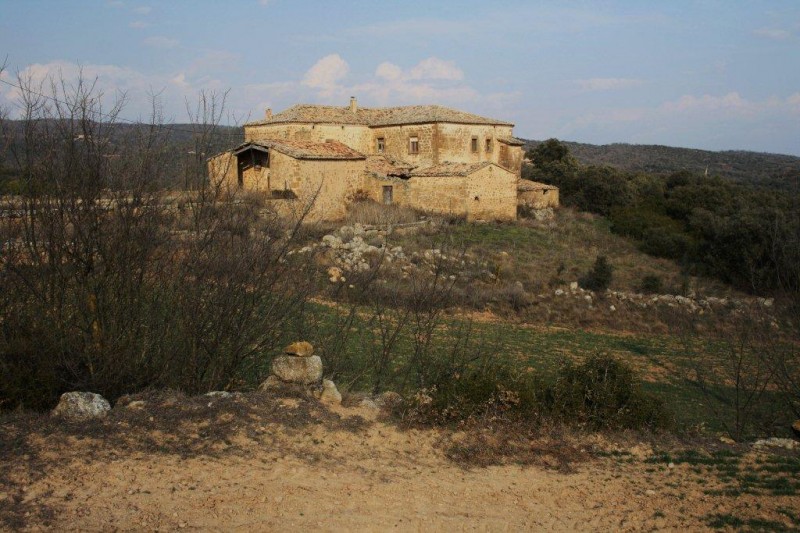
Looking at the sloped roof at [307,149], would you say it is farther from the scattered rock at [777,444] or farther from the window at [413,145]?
the scattered rock at [777,444]

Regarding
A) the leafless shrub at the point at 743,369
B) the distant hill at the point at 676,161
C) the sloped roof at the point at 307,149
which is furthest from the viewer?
the distant hill at the point at 676,161

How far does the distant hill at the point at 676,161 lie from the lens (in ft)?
241

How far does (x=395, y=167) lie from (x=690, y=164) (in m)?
60.4

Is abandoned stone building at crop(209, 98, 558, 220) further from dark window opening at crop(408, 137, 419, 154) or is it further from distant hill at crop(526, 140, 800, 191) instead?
distant hill at crop(526, 140, 800, 191)

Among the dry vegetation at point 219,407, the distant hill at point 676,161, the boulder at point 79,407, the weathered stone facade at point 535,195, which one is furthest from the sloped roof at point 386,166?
the distant hill at point 676,161

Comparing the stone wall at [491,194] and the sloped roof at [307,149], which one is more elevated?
the sloped roof at [307,149]

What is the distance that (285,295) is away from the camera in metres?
9.84

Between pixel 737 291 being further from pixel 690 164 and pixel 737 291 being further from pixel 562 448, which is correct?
pixel 690 164

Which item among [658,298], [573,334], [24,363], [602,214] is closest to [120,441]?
[24,363]

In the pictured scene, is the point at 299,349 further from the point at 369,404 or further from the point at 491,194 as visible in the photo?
the point at 491,194

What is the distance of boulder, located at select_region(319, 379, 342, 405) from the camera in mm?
8648

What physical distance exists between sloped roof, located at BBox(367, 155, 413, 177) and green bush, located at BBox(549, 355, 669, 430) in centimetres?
2539

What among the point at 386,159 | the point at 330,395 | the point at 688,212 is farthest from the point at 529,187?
the point at 330,395

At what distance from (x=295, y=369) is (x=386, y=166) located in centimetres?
2736
